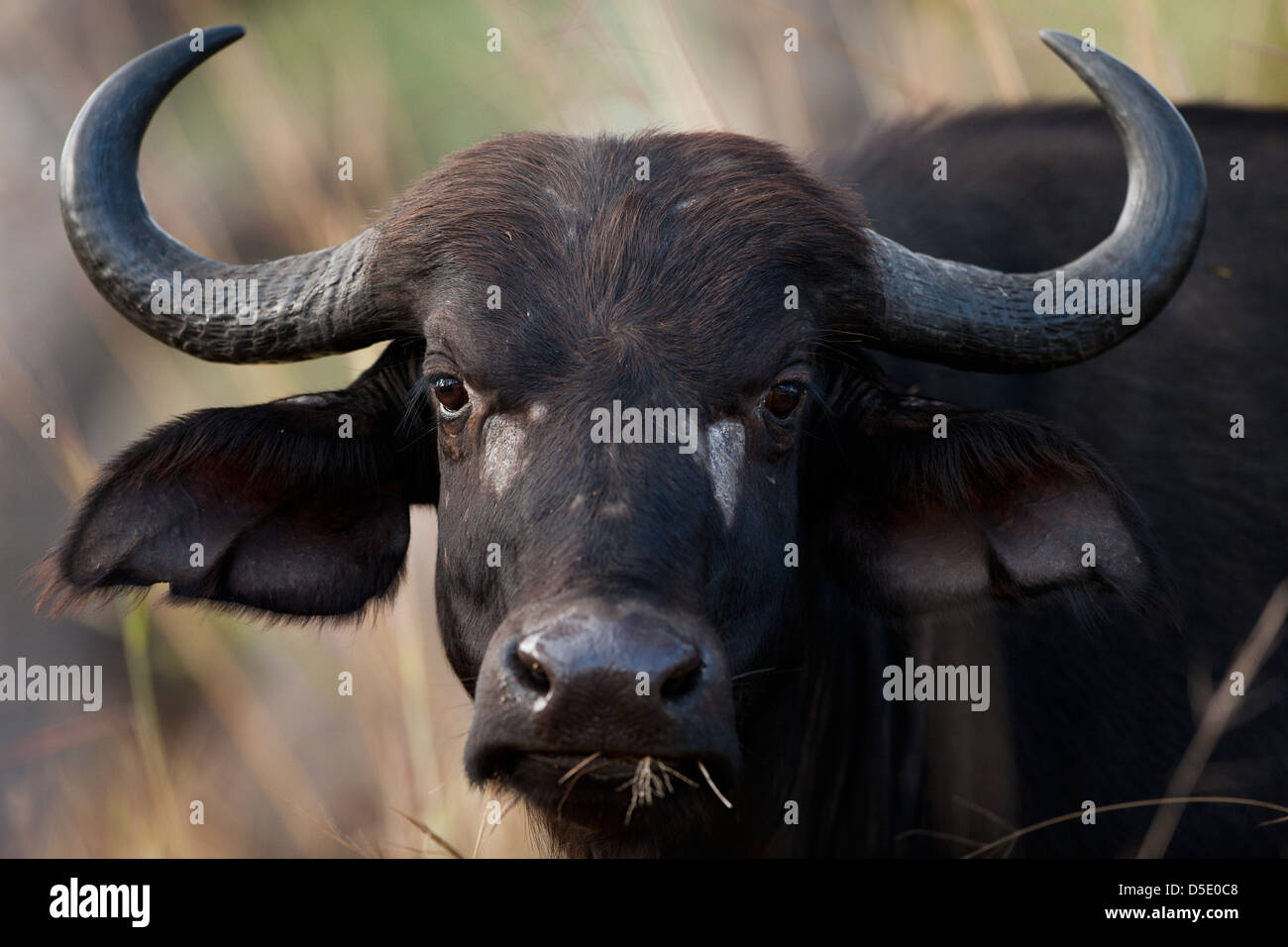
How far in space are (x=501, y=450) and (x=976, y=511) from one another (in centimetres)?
144

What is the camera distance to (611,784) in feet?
9.25

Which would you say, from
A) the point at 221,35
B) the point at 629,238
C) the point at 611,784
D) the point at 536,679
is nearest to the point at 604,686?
the point at 536,679

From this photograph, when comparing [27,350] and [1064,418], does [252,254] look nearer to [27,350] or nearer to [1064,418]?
[27,350]

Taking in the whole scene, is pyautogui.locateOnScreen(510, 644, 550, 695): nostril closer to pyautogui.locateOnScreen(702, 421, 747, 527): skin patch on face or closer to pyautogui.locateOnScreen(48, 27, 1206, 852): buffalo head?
pyautogui.locateOnScreen(48, 27, 1206, 852): buffalo head

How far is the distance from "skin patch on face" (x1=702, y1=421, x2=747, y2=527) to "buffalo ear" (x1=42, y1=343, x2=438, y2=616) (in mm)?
977

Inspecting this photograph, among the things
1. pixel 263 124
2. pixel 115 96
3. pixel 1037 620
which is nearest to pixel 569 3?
pixel 263 124

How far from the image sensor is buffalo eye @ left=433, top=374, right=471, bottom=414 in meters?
3.26

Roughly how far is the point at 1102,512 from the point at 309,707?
441 cm

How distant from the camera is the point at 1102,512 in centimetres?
342

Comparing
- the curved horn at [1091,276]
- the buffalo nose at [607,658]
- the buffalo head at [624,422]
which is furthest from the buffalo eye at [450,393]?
the curved horn at [1091,276]

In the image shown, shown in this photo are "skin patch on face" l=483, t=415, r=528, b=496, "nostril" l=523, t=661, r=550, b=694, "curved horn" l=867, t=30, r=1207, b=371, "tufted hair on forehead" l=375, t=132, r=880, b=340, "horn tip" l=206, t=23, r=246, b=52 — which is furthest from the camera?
"horn tip" l=206, t=23, r=246, b=52

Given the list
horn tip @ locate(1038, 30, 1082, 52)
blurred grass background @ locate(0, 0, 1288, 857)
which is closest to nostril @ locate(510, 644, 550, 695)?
horn tip @ locate(1038, 30, 1082, 52)

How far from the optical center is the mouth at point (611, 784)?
8.94 feet

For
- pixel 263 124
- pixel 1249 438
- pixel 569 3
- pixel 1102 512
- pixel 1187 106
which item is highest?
pixel 569 3
